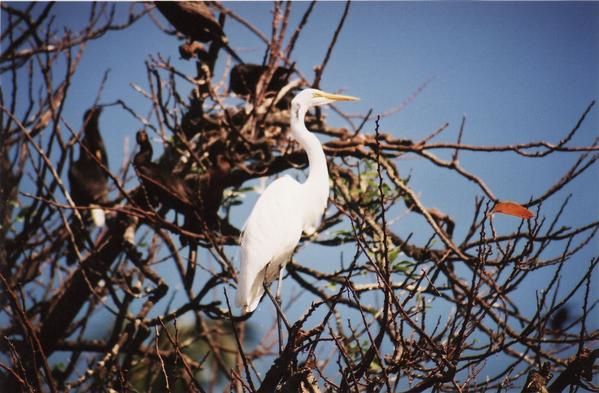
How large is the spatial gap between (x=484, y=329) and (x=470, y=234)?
39 cm

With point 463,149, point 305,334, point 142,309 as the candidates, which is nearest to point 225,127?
point 142,309

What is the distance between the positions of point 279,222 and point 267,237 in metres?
0.07

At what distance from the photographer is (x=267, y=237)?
1.88 metres

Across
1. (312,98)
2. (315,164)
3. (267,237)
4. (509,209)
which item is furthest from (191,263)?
(509,209)

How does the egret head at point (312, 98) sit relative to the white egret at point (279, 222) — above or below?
above

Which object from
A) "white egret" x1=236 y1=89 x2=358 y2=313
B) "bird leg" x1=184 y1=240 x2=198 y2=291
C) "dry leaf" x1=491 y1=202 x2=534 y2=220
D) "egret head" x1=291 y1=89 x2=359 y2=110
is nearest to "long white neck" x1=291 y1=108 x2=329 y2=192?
"white egret" x1=236 y1=89 x2=358 y2=313

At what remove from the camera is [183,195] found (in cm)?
212

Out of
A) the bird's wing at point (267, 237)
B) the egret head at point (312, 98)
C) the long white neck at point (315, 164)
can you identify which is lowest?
the bird's wing at point (267, 237)

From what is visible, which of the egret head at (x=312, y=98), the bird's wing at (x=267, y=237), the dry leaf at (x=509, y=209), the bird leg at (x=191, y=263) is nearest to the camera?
the dry leaf at (x=509, y=209)

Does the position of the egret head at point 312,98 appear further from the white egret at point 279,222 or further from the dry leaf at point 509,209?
the dry leaf at point 509,209

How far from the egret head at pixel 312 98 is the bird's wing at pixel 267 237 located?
32 centimetres

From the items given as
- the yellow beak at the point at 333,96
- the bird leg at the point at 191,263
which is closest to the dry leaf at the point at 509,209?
the yellow beak at the point at 333,96

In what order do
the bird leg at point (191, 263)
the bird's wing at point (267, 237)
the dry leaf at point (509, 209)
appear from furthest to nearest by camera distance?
the bird leg at point (191, 263) → the bird's wing at point (267, 237) → the dry leaf at point (509, 209)

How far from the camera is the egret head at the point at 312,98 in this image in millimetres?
2061
